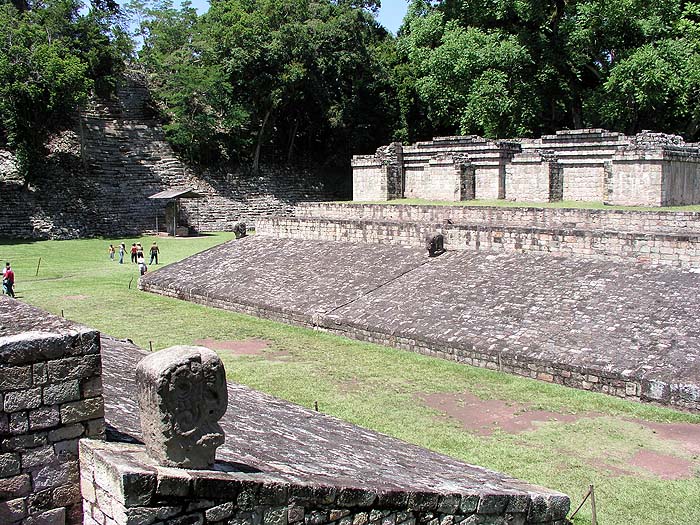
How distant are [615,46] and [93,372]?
35.9m

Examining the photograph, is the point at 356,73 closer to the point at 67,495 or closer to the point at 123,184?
the point at 123,184

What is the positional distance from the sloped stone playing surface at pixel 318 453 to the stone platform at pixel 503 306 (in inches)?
199

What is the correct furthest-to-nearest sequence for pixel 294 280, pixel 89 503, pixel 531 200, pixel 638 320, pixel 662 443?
pixel 531 200 < pixel 294 280 < pixel 638 320 < pixel 662 443 < pixel 89 503

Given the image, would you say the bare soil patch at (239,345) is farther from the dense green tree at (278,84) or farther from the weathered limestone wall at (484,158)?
the dense green tree at (278,84)

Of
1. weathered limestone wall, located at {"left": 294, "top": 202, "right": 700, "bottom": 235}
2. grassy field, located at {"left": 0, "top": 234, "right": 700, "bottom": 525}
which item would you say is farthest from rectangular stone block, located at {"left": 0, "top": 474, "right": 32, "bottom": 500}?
weathered limestone wall, located at {"left": 294, "top": 202, "right": 700, "bottom": 235}

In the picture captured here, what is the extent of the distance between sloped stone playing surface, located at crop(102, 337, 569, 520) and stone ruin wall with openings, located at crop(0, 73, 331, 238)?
2819 cm

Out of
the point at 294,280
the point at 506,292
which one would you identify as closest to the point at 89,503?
the point at 506,292

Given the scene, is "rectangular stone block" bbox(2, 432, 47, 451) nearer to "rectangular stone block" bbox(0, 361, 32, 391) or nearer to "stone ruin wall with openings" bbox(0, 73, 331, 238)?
"rectangular stone block" bbox(0, 361, 32, 391)

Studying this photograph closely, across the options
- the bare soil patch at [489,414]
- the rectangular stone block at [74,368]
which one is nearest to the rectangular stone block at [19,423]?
the rectangular stone block at [74,368]

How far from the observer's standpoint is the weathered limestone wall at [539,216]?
18.5m

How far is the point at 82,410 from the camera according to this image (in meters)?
4.71

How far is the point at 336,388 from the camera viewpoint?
12.4 meters

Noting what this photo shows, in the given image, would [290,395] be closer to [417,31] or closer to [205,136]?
[205,136]

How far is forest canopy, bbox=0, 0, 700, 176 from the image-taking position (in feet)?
111
